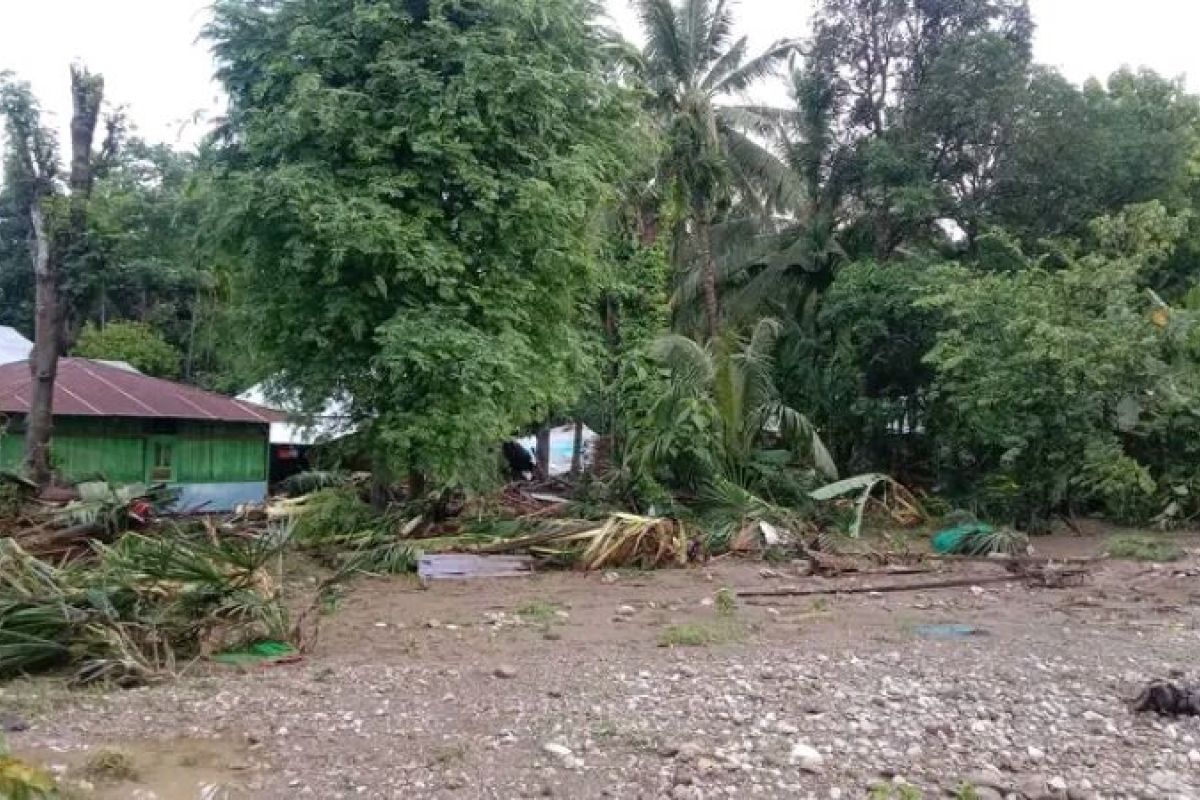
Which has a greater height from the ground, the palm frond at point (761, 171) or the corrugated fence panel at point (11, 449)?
the palm frond at point (761, 171)

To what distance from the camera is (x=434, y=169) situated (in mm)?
12406

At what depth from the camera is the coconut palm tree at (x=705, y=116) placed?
20625mm

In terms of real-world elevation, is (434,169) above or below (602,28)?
below

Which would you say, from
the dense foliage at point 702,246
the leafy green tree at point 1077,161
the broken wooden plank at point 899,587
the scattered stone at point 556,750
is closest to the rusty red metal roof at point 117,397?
the dense foliage at point 702,246

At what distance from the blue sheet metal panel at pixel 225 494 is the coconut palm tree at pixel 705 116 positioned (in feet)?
32.8

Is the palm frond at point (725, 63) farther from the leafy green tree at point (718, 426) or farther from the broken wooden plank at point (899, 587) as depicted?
the broken wooden plank at point (899, 587)

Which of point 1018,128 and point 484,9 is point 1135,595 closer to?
point 484,9

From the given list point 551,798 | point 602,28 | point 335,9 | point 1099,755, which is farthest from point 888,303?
point 551,798

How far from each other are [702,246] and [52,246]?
13.1m

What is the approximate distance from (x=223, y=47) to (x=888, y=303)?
12.1m

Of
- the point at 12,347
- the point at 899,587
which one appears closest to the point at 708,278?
the point at 899,587

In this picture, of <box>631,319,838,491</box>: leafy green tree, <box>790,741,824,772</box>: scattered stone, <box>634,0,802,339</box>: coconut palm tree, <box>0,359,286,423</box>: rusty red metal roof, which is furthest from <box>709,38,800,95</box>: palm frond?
<box>790,741,824,772</box>: scattered stone

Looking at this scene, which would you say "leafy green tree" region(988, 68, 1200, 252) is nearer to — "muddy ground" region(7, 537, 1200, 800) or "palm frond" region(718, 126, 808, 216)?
"palm frond" region(718, 126, 808, 216)

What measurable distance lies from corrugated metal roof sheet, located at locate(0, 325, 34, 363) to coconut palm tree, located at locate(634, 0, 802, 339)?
1569cm
